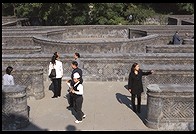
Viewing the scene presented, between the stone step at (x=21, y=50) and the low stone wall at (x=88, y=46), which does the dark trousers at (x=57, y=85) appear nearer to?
the stone step at (x=21, y=50)

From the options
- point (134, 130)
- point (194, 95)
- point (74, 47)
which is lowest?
point (134, 130)

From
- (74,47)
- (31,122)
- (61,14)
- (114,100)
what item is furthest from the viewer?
(61,14)

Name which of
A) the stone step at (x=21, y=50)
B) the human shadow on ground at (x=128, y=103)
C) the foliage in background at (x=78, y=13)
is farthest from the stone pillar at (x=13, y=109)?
the foliage in background at (x=78, y=13)

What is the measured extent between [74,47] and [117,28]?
409 inches

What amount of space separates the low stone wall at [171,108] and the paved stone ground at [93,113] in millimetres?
398

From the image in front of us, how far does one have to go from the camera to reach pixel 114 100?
10305 millimetres

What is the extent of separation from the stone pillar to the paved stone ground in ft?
0.89

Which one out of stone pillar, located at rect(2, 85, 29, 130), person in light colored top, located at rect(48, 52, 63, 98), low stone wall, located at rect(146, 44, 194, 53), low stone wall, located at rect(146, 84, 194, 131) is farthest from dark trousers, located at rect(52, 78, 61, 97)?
low stone wall, located at rect(146, 44, 194, 53)

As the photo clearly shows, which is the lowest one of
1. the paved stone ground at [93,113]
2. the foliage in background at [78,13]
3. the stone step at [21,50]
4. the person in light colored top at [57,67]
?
the paved stone ground at [93,113]

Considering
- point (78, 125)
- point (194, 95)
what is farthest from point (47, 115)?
point (194, 95)

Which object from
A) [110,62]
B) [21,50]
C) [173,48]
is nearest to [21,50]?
[21,50]

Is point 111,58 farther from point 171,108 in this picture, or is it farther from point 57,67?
point 171,108

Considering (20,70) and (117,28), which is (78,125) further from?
(117,28)

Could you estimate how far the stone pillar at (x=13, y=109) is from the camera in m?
8.10
